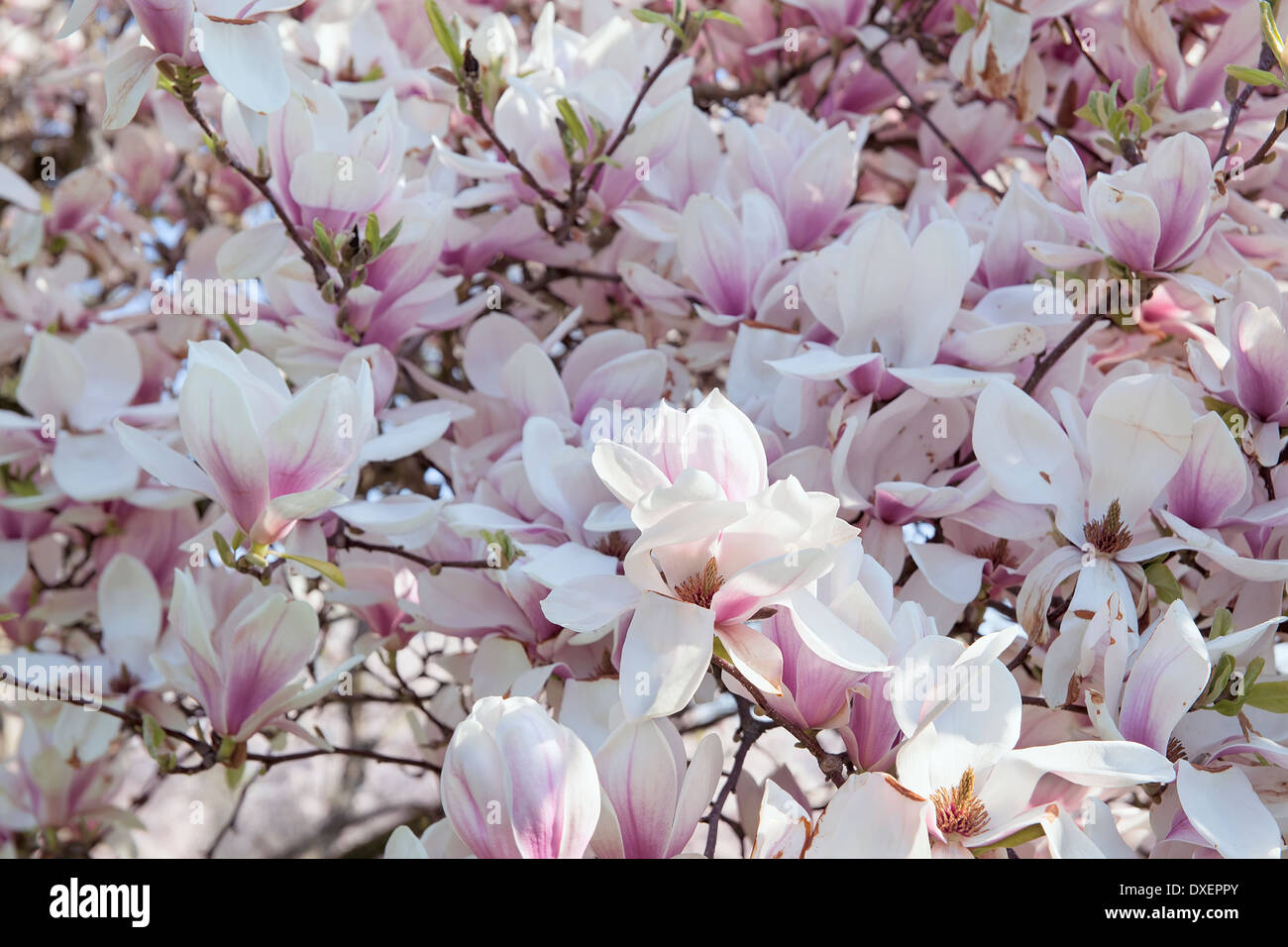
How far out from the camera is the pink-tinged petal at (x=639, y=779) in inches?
20.3

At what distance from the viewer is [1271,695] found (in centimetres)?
55

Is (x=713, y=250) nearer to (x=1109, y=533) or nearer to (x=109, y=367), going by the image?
(x=1109, y=533)

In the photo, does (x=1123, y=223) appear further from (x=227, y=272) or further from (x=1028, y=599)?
(x=227, y=272)

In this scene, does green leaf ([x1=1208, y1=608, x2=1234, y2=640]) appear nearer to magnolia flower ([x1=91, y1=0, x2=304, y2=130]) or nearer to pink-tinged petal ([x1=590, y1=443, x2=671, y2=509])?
pink-tinged petal ([x1=590, y1=443, x2=671, y2=509])

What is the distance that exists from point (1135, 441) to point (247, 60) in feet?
1.84

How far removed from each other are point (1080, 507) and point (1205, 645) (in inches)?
4.2

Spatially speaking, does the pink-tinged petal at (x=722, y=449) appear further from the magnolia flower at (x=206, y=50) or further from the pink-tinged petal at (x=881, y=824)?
the magnolia flower at (x=206, y=50)

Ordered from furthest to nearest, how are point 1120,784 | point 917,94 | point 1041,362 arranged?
point 917,94
point 1041,362
point 1120,784

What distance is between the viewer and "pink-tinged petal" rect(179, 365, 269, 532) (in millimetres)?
579

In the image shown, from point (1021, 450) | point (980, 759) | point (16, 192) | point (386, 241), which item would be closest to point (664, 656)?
point (980, 759)

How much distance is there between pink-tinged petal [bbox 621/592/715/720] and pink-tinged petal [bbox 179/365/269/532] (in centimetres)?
24

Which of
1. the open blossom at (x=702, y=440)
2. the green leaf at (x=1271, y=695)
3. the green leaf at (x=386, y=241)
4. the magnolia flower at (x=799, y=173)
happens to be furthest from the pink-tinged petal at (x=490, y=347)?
the green leaf at (x=1271, y=695)
